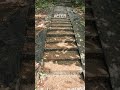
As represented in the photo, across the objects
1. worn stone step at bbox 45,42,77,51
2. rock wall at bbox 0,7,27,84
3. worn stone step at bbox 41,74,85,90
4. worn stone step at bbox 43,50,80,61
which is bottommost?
worn stone step at bbox 45,42,77,51

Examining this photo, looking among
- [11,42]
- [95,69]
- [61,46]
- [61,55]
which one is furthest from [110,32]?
[11,42]

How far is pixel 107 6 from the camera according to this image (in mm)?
4312

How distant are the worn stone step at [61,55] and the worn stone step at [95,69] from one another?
17.8 inches

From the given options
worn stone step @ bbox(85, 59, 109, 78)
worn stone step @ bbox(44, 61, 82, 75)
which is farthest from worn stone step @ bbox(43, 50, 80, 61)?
worn stone step @ bbox(85, 59, 109, 78)

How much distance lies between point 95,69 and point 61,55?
883 mm

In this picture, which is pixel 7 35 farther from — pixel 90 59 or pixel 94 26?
pixel 94 26

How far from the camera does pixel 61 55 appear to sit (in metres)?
3.76

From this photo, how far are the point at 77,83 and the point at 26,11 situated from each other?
1899 mm

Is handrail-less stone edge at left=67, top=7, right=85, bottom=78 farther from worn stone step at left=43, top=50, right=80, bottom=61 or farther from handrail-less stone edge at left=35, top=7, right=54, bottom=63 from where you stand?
handrail-less stone edge at left=35, top=7, right=54, bottom=63

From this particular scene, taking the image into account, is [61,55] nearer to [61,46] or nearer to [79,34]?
[61,46]

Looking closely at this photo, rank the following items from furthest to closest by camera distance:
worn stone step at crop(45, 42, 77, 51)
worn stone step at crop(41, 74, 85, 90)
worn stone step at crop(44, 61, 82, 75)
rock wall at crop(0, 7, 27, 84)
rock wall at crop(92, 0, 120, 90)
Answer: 1. worn stone step at crop(45, 42, 77, 51)
2. worn stone step at crop(44, 61, 82, 75)
3. worn stone step at crop(41, 74, 85, 90)
4. rock wall at crop(92, 0, 120, 90)
5. rock wall at crop(0, 7, 27, 84)

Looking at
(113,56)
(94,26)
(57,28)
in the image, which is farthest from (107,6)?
(113,56)

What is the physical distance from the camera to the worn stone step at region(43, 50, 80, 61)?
3.62m

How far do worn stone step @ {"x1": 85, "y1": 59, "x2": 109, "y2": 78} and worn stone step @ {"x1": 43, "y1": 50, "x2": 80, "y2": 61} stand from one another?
452 millimetres
